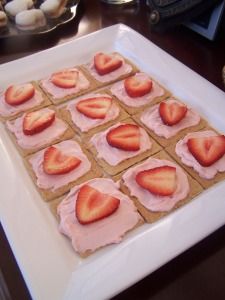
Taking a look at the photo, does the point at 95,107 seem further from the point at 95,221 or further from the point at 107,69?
the point at 95,221

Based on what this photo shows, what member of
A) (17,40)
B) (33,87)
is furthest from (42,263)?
(17,40)

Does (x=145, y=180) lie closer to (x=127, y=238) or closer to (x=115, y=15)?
(x=127, y=238)

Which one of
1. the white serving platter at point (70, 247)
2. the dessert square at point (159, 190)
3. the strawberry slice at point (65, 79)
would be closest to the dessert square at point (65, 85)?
the strawberry slice at point (65, 79)

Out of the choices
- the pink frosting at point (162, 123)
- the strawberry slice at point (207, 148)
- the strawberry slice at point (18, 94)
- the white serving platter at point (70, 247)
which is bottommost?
the white serving platter at point (70, 247)

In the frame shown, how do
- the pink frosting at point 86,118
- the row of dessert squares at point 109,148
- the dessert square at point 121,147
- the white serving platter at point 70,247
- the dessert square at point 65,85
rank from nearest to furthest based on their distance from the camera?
1. the white serving platter at point 70,247
2. the row of dessert squares at point 109,148
3. the dessert square at point 121,147
4. the pink frosting at point 86,118
5. the dessert square at point 65,85

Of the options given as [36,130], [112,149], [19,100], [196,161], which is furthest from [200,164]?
[19,100]

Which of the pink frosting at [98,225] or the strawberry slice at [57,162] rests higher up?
the strawberry slice at [57,162]

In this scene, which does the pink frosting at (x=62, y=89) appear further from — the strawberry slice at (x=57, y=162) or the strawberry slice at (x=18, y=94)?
the strawberry slice at (x=57, y=162)
